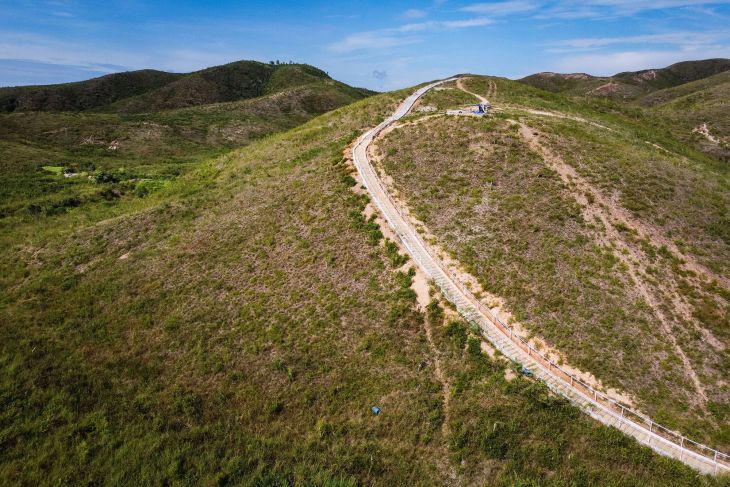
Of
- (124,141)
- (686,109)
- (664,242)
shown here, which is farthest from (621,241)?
(124,141)

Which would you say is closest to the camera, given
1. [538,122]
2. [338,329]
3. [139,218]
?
[338,329]

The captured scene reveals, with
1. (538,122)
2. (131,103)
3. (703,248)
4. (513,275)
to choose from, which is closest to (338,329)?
(513,275)

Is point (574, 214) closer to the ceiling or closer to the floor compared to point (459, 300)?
closer to the ceiling

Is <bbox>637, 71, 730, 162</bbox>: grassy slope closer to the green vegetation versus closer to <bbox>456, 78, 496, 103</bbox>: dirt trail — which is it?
the green vegetation

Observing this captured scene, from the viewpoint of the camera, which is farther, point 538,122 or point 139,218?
point 538,122

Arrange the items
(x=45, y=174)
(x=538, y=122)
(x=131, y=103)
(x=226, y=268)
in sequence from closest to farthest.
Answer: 1. (x=226, y=268)
2. (x=538, y=122)
3. (x=45, y=174)
4. (x=131, y=103)

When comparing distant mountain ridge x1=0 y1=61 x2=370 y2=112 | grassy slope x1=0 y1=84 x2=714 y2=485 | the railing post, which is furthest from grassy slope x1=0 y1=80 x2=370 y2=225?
the railing post

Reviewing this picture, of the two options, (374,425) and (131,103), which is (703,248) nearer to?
(374,425)
